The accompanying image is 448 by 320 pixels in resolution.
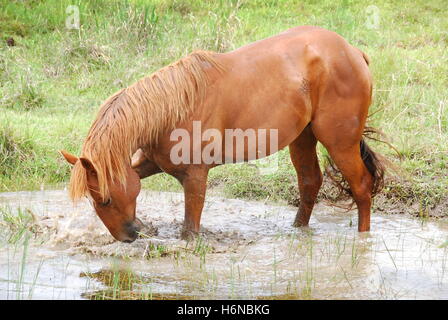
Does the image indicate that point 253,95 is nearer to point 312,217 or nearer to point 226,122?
point 226,122

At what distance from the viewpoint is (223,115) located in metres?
5.29

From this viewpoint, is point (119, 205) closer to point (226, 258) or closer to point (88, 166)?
point (88, 166)

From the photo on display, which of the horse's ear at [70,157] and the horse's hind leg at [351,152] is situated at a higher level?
the horse's ear at [70,157]

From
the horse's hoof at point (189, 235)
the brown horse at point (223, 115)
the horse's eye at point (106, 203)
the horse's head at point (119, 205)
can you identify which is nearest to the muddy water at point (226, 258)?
the horse's hoof at point (189, 235)

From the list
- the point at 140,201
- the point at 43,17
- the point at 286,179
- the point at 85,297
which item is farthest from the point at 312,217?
the point at 43,17

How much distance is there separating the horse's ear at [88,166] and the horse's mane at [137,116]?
27mm

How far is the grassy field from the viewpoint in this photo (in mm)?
6961

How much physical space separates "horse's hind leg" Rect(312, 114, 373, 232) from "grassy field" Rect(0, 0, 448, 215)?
0.53m

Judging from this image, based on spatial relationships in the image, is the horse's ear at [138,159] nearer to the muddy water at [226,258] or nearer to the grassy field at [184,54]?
the muddy water at [226,258]

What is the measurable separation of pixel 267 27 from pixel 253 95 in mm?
5387

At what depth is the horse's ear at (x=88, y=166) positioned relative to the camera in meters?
4.66

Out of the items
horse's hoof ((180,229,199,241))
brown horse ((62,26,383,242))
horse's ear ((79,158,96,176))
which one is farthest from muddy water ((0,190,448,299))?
horse's ear ((79,158,96,176))

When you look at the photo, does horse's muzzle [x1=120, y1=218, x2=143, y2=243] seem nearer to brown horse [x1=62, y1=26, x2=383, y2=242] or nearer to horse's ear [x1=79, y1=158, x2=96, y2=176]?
brown horse [x1=62, y1=26, x2=383, y2=242]

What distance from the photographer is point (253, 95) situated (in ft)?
17.6
